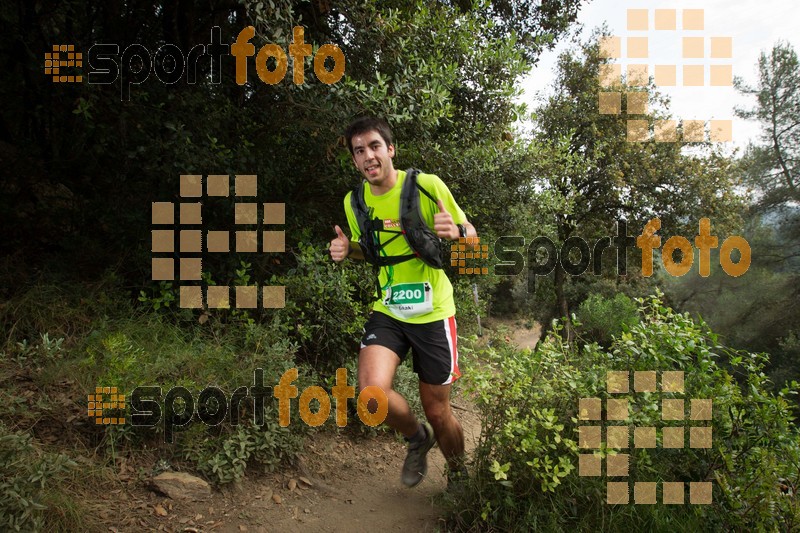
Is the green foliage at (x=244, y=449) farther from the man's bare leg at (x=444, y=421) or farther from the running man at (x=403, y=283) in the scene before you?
the man's bare leg at (x=444, y=421)

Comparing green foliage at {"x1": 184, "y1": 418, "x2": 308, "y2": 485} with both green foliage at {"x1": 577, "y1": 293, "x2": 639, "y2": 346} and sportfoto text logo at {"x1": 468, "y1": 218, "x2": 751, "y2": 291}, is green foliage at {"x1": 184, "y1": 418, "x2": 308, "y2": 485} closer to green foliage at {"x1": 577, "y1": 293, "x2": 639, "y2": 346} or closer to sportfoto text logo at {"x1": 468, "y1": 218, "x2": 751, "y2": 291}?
sportfoto text logo at {"x1": 468, "y1": 218, "x2": 751, "y2": 291}

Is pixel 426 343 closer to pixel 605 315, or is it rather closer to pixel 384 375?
pixel 384 375

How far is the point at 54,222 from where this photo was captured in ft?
21.1

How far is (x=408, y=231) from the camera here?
3592 mm

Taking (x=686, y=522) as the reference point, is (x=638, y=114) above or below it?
above

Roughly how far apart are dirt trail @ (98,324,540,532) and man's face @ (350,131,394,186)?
2249 mm

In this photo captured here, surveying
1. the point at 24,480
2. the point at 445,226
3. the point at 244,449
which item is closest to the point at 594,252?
the point at 445,226

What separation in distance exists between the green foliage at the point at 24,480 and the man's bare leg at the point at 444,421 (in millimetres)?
2308

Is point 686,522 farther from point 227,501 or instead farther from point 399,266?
point 227,501

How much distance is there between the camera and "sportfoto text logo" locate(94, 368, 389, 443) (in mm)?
3978

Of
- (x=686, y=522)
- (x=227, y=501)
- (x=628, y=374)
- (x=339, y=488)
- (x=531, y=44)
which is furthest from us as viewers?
(x=531, y=44)

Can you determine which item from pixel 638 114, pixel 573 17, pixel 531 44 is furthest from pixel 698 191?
pixel 531 44

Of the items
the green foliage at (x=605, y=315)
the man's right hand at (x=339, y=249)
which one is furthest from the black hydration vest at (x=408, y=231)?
the green foliage at (x=605, y=315)

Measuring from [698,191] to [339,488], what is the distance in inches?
650
